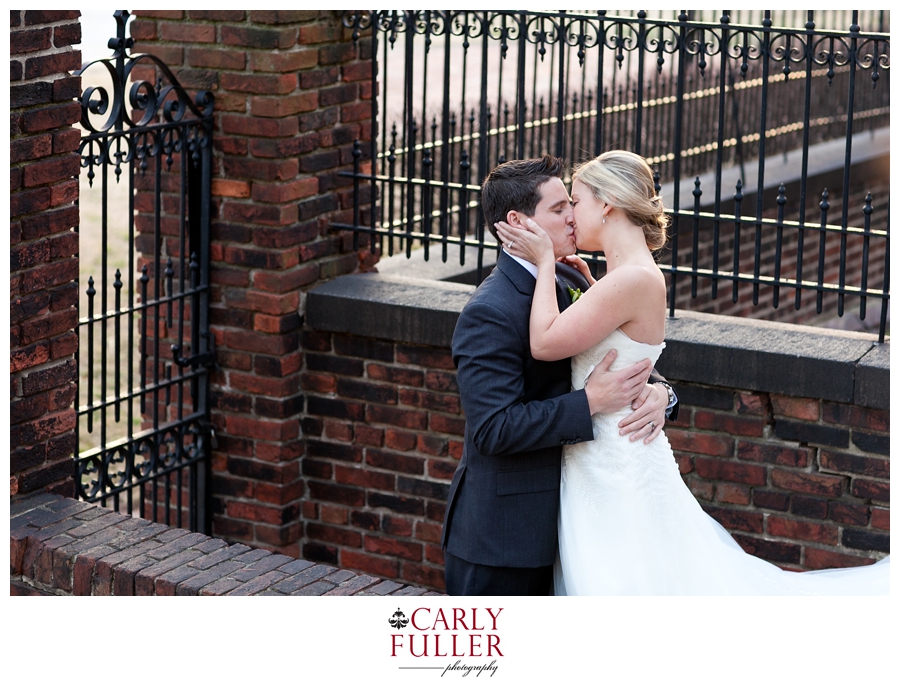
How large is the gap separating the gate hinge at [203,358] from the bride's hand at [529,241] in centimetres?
254

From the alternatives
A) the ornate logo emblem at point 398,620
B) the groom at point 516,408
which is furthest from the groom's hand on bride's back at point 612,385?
the ornate logo emblem at point 398,620

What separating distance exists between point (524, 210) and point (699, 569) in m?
1.25

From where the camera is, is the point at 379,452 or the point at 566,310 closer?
the point at 566,310

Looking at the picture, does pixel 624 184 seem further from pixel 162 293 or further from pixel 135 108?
pixel 162 293

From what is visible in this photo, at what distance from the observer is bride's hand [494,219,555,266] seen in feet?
A: 11.1

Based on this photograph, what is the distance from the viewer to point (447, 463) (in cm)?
558

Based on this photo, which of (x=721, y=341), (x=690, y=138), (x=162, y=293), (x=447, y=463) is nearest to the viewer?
(x=721, y=341)

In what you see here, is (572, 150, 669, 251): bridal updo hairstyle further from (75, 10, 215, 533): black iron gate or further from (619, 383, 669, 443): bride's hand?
(75, 10, 215, 533): black iron gate

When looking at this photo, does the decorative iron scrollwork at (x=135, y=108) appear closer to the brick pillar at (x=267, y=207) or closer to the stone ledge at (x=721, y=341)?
the brick pillar at (x=267, y=207)

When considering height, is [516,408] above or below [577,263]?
below

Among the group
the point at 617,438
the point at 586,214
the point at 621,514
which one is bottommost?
the point at 621,514

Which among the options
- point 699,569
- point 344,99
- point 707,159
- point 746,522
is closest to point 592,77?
point 707,159

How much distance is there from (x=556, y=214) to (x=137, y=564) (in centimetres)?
171

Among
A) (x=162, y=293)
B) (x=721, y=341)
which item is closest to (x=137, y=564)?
(x=162, y=293)
